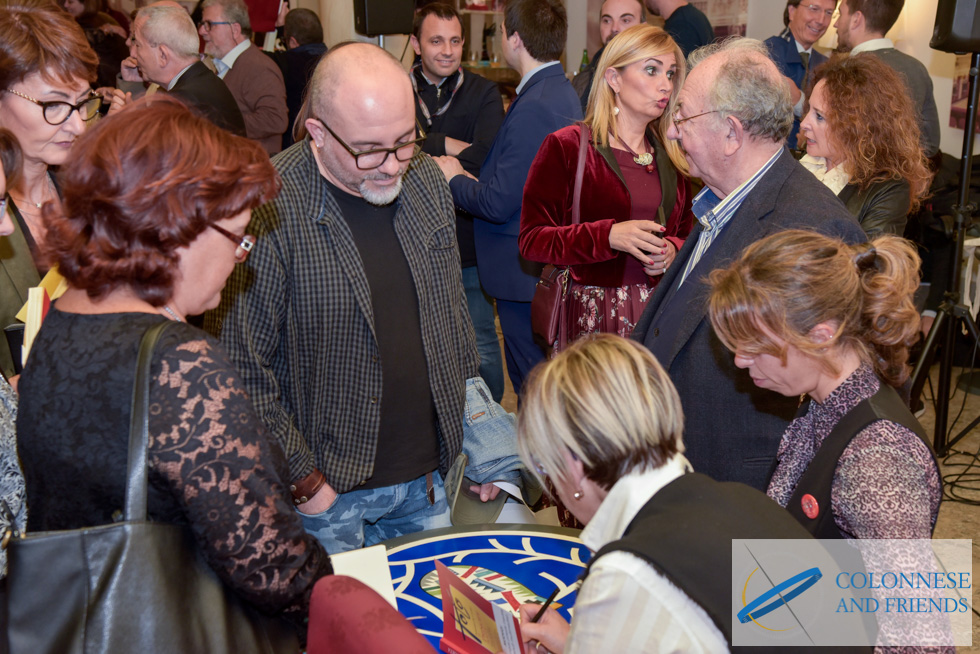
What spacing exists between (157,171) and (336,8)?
557 cm

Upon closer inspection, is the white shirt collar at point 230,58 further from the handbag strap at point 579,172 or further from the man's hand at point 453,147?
the handbag strap at point 579,172

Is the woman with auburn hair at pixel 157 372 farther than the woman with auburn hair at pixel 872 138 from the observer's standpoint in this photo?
No

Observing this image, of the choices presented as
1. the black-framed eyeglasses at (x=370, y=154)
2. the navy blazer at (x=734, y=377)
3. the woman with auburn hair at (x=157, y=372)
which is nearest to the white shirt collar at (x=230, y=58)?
the black-framed eyeglasses at (x=370, y=154)

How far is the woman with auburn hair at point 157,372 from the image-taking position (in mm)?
1105

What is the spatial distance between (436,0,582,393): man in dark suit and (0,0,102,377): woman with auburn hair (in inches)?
62.1

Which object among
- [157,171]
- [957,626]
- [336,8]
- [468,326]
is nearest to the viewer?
[157,171]

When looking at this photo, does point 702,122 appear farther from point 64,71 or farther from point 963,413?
point 963,413

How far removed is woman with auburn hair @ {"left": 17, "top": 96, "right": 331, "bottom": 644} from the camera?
1.11 meters

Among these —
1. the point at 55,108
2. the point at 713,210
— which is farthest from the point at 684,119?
the point at 55,108

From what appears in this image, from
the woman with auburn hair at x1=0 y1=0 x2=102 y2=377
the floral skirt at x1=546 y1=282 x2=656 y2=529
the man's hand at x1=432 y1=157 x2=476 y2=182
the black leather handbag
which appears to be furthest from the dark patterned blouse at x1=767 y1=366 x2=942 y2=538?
the man's hand at x1=432 y1=157 x2=476 y2=182

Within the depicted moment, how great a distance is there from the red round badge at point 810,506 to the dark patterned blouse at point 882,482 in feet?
0.13

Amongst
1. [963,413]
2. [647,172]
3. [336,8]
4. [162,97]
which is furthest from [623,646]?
[336,8]

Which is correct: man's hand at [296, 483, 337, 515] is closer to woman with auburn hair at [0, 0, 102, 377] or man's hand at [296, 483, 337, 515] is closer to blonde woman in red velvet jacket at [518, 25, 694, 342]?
woman with auburn hair at [0, 0, 102, 377]

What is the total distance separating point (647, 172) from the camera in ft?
9.18
